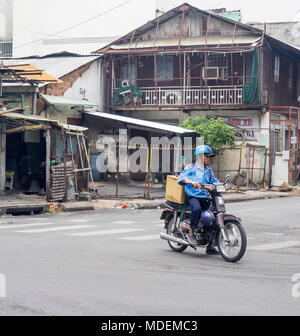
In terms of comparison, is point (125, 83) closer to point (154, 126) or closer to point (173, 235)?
point (154, 126)

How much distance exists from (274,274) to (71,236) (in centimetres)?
500

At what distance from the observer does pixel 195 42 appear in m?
30.5

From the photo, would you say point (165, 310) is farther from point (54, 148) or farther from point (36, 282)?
point (54, 148)

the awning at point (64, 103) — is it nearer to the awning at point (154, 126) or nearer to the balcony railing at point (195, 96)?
the awning at point (154, 126)

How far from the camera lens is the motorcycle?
9000 mm

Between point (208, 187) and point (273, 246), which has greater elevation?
point (208, 187)

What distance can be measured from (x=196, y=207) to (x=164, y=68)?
23083mm

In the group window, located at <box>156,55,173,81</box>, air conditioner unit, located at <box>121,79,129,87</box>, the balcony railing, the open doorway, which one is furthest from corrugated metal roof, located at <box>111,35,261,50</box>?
the open doorway

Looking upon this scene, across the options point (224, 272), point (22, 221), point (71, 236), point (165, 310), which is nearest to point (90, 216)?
point (22, 221)

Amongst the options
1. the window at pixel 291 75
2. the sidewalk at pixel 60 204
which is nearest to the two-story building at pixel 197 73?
the window at pixel 291 75

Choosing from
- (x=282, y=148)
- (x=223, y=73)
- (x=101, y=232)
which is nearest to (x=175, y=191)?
(x=101, y=232)

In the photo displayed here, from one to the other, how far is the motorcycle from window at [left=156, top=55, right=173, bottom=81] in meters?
22.1

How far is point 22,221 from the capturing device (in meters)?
15.9

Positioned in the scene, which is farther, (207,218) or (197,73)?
(197,73)
